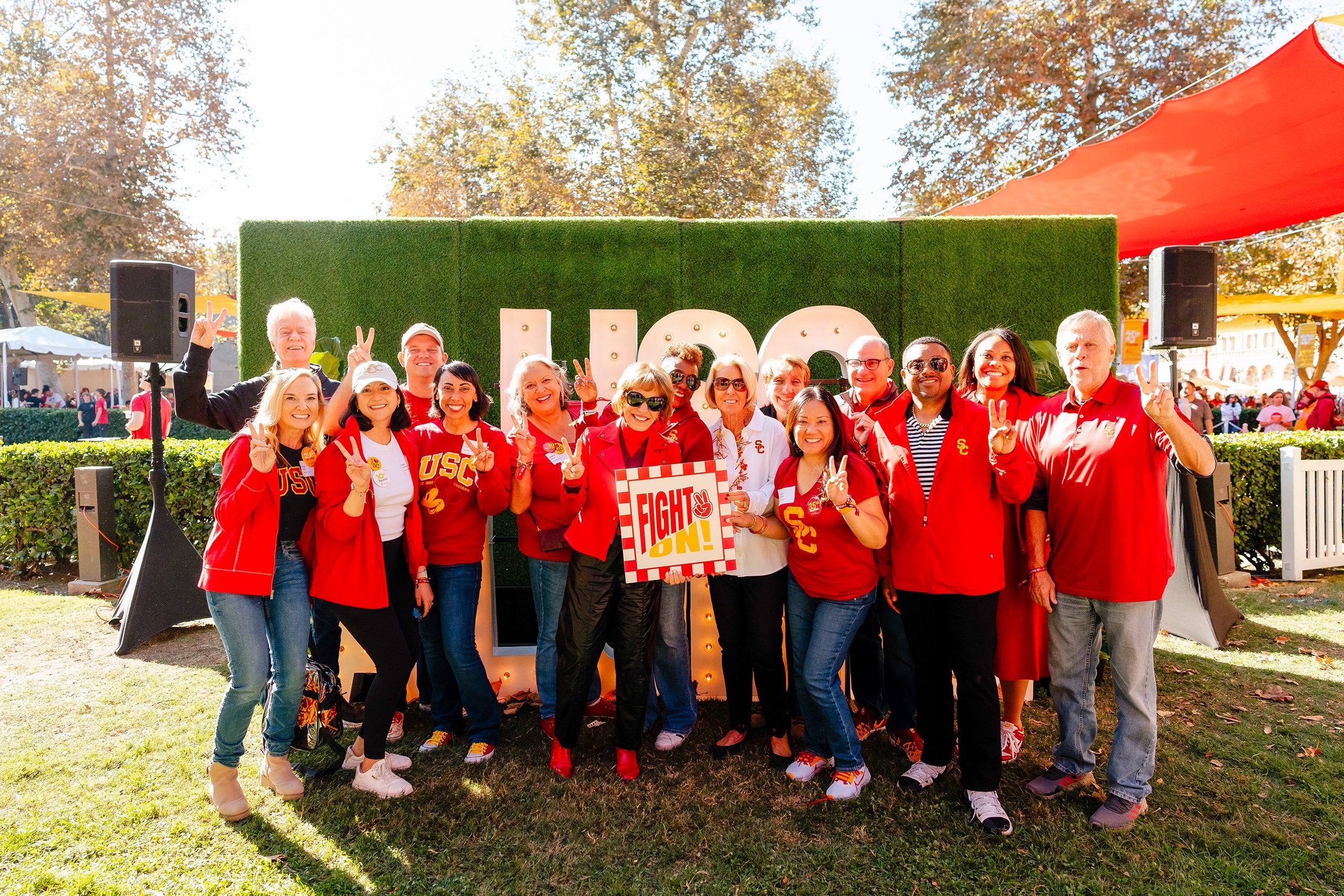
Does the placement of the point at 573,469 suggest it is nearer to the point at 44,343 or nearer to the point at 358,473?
the point at 358,473

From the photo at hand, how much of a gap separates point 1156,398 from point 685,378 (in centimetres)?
188

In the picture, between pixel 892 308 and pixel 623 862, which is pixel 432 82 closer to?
pixel 892 308

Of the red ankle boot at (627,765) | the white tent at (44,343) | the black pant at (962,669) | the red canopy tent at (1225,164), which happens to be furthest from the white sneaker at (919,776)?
the white tent at (44,343)

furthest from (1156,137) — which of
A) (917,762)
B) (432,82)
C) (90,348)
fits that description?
(90,348)

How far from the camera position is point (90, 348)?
2019cm

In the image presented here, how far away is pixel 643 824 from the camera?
3.05 m

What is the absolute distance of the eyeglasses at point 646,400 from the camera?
10.5ft

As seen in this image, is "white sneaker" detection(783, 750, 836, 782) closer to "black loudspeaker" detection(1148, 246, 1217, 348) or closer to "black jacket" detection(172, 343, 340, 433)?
"black jacket" detection(172, 343, 340, 433)

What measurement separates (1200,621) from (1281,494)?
2.60m

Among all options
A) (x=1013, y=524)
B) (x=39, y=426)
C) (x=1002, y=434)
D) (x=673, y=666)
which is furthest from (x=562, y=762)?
(x=39, y=426)

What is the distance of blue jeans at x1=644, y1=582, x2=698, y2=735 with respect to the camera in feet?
11.6

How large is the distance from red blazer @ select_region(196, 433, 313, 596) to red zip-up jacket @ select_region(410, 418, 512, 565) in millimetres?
653

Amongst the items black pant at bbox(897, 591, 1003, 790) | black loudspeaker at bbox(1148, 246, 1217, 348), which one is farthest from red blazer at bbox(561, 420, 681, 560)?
black loudspeaker at bbox(1148, 246, 1217, 348)

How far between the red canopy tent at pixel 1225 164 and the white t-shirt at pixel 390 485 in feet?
19.6
